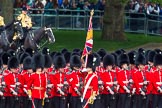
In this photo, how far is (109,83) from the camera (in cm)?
2075

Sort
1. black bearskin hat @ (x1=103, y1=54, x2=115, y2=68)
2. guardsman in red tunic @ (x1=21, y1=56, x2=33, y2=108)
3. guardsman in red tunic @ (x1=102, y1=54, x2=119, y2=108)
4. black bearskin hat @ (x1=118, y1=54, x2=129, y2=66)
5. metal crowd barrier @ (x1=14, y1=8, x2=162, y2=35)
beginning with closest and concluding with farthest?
guardsman in red tunic @ (x1=21, y1=56, x2=33, y2=108) < guardsman in red tunic @ (x1=102, y1=54, x2=119, y2=108) < black bearskin hat @ (x1=103, y1=54, x2=115, y2=68) < black bearskin hat @ (x1=118, y1=54, x2=129, y2=66) < metal crowd barrier @ (x1=14, y1=8, x2=162, y2=35)

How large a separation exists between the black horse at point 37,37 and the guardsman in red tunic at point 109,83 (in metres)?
8.85

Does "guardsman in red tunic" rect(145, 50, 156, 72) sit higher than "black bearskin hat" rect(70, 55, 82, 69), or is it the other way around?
"black bearskin hat" rect(70, 55, 82, 69)

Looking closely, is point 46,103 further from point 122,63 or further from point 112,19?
point 112,19

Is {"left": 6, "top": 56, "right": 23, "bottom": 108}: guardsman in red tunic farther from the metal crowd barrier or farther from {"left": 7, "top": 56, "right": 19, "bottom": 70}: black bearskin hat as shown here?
the metal crowd barrier

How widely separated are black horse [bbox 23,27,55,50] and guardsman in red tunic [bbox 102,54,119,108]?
8.85 m

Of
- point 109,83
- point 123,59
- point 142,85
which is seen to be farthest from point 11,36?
point 142,85

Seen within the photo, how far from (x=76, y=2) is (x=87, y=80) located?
2561 cm

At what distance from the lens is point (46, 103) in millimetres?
20609

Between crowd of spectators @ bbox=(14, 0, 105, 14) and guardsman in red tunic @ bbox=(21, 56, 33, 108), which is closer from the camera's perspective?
guardsman in red tunic @ bbox=(21, 56, 33, 108)

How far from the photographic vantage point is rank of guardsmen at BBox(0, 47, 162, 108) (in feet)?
65.7

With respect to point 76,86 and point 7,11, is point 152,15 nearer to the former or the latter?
point 7,11

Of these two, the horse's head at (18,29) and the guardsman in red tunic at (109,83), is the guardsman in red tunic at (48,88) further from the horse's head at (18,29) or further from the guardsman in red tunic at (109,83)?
the horse's head at (18,29)

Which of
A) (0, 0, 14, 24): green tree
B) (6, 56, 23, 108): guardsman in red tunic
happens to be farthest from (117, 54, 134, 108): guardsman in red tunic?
(0, 0, 14, 24): green tree
